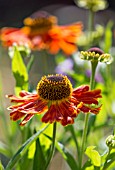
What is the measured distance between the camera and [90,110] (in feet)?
2.56

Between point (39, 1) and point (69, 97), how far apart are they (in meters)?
3.09

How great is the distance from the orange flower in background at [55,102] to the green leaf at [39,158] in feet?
0.17

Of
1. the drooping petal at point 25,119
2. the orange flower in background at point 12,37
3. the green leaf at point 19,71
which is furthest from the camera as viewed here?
the orange flower in background at point 12,37

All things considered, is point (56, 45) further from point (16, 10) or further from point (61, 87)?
point (16, 10)

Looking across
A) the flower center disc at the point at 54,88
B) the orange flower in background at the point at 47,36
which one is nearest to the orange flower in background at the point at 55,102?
the flower center disc at the point at 54,88

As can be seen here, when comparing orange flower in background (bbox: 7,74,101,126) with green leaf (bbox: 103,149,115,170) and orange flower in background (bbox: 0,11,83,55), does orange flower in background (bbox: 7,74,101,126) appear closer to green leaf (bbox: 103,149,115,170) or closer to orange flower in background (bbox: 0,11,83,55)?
green leaf (bbox: 103,149,115,170)

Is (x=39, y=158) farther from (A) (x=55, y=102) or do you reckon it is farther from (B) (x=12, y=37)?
(B) (x=12, y=37)

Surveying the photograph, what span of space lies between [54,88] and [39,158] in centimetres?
10

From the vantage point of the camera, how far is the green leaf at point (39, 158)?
833 mm

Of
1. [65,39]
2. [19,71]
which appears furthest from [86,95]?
[65,39]

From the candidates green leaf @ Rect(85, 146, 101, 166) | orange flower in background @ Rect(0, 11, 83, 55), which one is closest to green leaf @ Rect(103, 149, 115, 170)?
green leaf @ Rect(85, 146, 101, 166)

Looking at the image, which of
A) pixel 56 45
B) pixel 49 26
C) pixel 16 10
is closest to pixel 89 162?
pixel 56 45

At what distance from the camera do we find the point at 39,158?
2.75 ft

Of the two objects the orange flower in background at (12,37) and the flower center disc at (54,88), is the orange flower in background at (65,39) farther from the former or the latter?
the flower center disc at (54,88)
